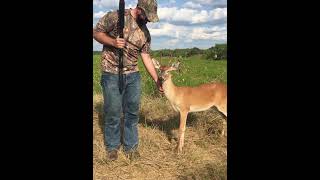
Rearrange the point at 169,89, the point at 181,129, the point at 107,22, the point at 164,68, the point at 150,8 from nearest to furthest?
the point at 150,8 → the point at 107,22 → the point at 164,68 → the point at 181,129 → the point at 169,89

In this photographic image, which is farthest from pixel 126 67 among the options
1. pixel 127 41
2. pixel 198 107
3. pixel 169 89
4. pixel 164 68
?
pixel 198 107

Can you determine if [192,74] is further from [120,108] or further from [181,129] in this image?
[120,108]

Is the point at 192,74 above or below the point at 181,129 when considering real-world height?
above

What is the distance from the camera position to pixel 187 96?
5.31 meters

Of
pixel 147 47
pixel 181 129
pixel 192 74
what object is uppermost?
pixel 147 47

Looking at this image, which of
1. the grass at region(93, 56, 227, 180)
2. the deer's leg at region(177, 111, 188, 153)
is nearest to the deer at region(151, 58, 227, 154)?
the deer's leg at region(177, 111, 188, 153)

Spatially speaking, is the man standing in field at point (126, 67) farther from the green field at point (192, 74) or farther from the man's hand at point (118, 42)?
the green field at point (192, 74)

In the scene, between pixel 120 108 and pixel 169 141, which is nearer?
pixel 120 108

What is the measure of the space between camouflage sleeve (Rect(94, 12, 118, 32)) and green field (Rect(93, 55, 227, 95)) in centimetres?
59

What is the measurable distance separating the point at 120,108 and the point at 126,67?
1.50 ft

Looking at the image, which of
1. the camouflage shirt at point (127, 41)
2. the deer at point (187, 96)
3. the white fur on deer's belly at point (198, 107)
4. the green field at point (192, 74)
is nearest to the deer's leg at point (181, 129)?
the deer at point (187, 96)

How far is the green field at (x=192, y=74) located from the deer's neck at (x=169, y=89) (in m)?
0.13
